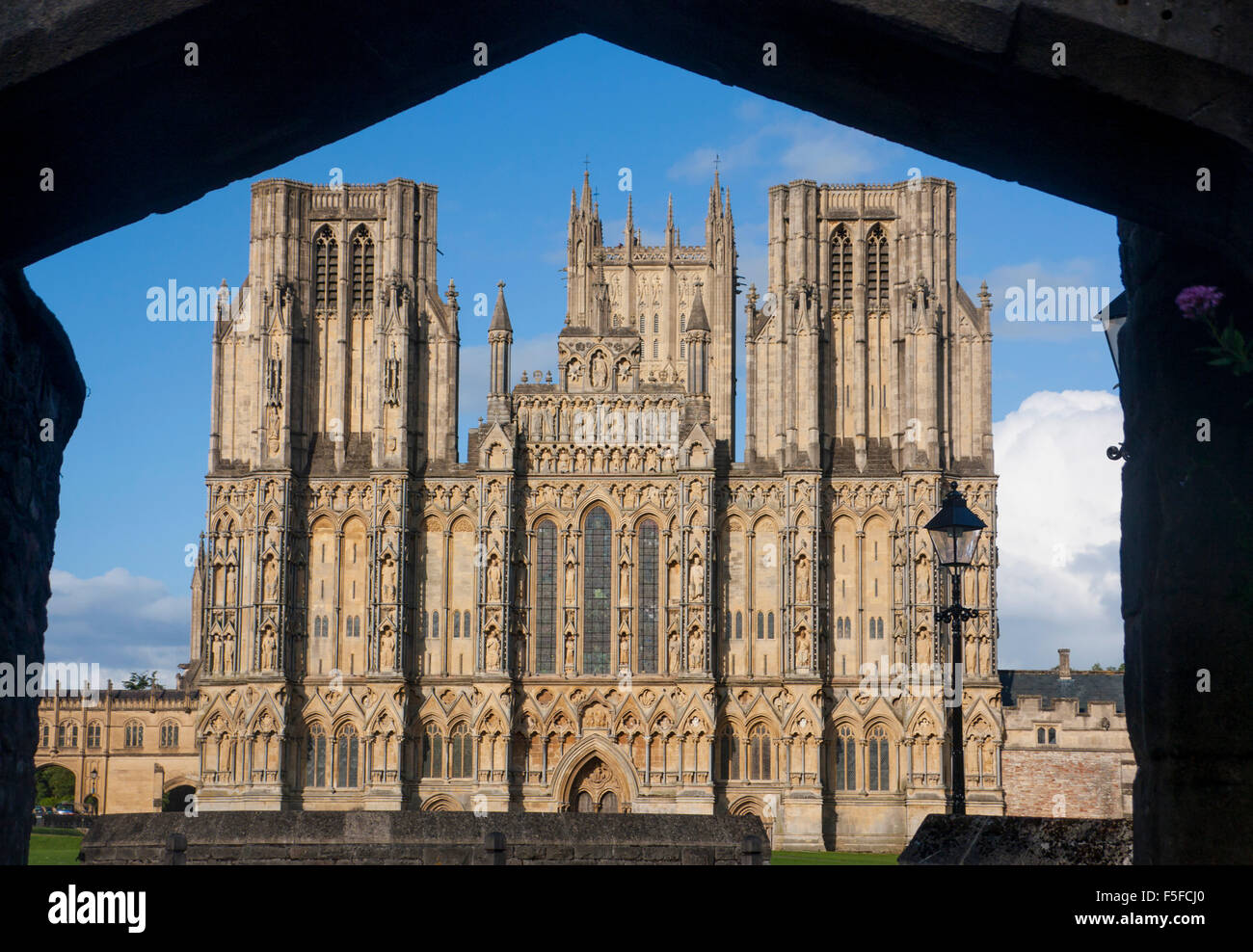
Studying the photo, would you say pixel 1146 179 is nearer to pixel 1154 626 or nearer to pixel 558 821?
pixel 1154 626

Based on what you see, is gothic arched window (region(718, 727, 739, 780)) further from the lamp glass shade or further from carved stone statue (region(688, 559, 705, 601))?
the lamp glass shade

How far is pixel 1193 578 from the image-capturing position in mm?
5160

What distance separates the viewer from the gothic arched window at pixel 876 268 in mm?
57375

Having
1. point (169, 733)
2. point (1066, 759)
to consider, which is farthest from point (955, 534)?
point (169, 733)

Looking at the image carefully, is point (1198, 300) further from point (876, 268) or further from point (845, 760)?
point (876, 268)

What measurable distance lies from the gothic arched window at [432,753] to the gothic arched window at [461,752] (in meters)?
0.35

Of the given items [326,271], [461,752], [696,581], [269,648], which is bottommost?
[461,752]

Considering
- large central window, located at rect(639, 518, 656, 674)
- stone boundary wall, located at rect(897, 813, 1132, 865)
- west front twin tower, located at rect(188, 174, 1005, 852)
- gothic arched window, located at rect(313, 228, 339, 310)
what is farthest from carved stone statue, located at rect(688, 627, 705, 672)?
stone boundary wall, located at rect(897, 813, 1132, 865)

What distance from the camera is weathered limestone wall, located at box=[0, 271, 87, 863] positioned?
4.93 metres

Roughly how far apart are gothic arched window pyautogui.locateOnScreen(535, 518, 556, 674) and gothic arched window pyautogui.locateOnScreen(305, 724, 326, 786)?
25.7 feet

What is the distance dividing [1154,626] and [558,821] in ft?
61.2

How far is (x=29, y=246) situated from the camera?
509 cm

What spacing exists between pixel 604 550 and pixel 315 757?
12274 millimetres
